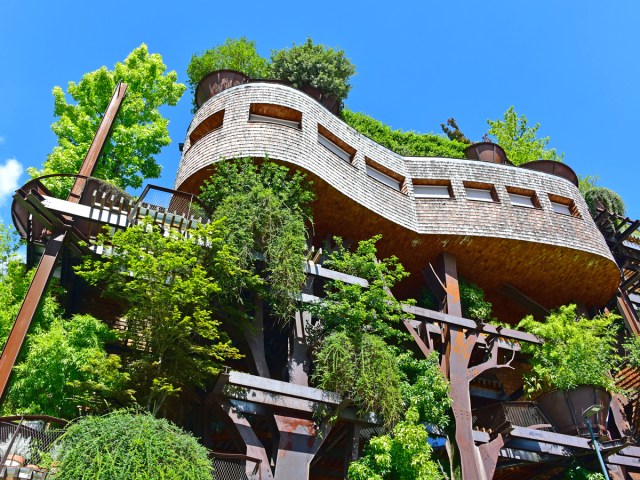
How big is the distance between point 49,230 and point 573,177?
14.9 metres

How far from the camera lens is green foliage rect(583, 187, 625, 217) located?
2377cm

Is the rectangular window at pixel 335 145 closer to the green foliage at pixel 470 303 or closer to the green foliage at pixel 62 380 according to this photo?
the green foliage at pixel 470 303

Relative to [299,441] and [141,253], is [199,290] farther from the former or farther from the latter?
[299,441]

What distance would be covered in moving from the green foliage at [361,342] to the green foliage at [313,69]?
9.54 m

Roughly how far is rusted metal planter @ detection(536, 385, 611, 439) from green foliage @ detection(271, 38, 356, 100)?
12523mm

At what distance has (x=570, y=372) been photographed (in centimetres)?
1486

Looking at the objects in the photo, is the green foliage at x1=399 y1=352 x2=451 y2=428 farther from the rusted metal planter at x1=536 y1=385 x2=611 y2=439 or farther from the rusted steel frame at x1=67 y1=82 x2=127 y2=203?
the rusted steel frame at x1=67 y1=82 x2=127 y2=203

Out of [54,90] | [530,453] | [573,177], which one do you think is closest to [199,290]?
[530,453]

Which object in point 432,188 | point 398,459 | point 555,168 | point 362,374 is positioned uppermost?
point 555,168

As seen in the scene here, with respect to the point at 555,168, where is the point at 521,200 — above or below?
below

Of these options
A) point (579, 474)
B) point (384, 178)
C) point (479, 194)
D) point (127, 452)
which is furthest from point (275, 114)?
point (579, 474)

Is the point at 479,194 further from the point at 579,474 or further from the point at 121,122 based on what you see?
the point at 121,122

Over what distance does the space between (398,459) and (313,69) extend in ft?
48.2

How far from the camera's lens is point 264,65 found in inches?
965
